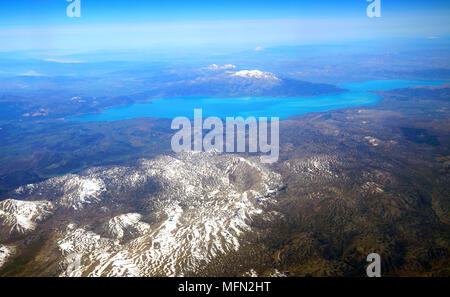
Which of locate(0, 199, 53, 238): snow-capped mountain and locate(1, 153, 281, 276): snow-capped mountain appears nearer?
locate(1, 153, 281, 276): snow-capped mountain

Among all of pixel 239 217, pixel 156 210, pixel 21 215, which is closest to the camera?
pixel 239 217

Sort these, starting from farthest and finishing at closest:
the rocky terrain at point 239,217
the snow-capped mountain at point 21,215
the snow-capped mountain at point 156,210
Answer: the snow-capped mountain at point 21,215 → the snow-capped mountain at point 156,210 → the rocky terrain at point 239,217

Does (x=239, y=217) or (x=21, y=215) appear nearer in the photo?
(x=239, y=217)

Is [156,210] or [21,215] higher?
[21,215]

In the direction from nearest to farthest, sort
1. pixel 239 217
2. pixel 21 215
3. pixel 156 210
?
pixel 239 217 → pixel 21 215 → pixel 156 210

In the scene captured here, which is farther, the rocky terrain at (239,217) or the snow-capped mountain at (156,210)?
the snow-capped mountain at (156,210)

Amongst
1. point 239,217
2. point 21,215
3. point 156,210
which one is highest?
point 239,217

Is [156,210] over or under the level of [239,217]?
under

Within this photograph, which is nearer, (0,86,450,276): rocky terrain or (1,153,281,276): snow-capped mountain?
(0,86,450,276): rocky terrain

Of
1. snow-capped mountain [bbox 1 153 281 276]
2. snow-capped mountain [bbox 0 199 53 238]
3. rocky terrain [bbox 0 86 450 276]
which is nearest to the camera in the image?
rocky terrain [bbox 0 86 450 276]

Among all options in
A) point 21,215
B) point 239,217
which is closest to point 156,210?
point 239,217

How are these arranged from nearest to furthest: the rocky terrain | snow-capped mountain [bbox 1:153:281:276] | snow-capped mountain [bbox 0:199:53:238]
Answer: the rocky terrain → snow-capped mountain [bbox 1:153:281:276] → snow-capped mountain [bbox 0:199:53:238]

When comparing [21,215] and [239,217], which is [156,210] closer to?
[239,217]
